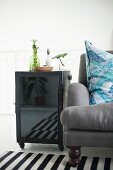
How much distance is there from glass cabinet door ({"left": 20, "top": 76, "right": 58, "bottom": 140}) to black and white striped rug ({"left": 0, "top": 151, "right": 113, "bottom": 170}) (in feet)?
0.67

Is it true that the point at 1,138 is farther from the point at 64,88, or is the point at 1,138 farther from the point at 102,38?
the point at 102,38

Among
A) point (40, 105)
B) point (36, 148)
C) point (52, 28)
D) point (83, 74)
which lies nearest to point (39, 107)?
point (40, 105)

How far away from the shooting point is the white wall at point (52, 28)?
298cm

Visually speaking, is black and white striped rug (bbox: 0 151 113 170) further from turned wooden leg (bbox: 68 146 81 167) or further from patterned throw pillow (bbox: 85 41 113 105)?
patterned throw pillow (bbox: 85 41 113 105)

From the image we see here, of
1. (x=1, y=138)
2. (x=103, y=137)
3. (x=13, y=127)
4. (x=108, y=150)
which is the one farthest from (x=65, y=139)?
(x=13, y=127)

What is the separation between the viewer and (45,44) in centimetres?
318

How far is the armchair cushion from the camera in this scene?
1457 millimetres

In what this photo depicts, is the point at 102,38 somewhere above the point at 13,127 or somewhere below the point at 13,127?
above

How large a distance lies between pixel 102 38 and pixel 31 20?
3.00 ft

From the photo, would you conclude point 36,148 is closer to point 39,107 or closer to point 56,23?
point 39,107

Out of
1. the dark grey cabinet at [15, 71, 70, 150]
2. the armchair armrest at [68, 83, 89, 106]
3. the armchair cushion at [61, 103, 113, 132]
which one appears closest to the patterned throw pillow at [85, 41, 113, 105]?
the armchair armrest at [68, 83, 89, 106]

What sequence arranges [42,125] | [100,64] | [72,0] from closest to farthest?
[100,64] → [42,125] → [72,0]

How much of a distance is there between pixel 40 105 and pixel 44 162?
18.5 inches

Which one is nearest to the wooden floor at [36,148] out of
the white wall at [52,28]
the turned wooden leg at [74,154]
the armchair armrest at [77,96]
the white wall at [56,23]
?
the turned wooden leg at [74,154]
